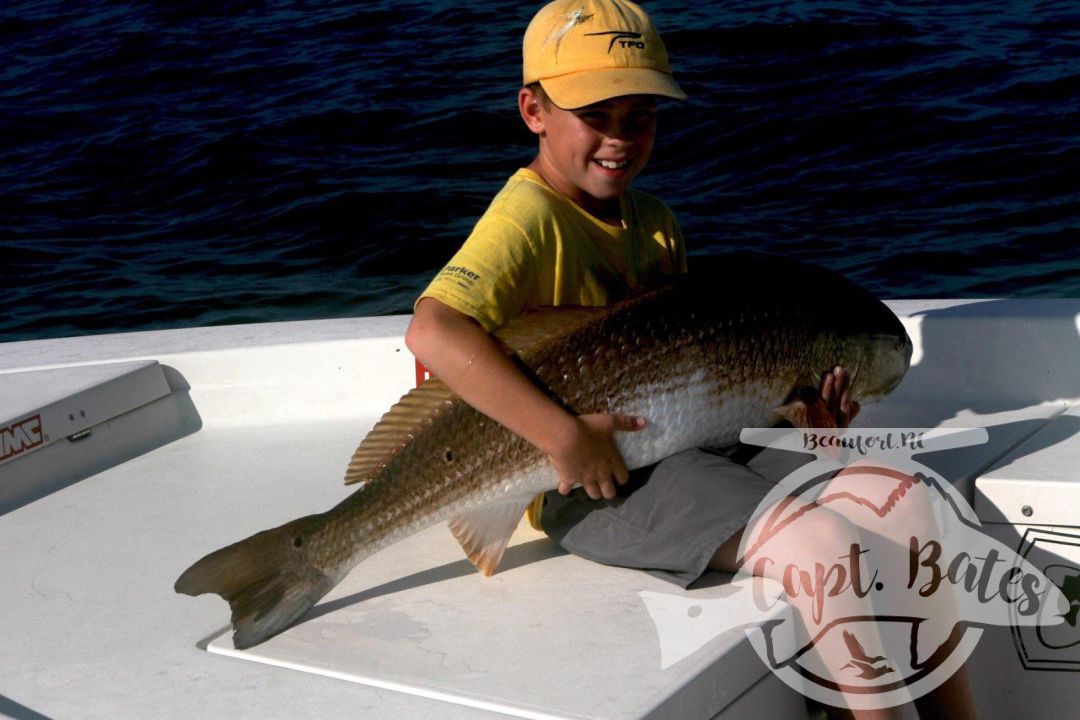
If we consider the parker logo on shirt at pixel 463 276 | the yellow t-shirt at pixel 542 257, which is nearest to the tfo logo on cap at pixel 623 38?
the yellow t-shirt at pixel 542 257

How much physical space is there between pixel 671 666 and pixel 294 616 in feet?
2.44

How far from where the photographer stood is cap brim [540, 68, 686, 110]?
2727mm

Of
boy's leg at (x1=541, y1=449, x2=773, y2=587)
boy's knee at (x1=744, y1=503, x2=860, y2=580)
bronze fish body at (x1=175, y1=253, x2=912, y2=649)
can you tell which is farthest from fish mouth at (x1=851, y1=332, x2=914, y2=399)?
boy's knee at (x1=744, y1=503, x2=860, y2=580)

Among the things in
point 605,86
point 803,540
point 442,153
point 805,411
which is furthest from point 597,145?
point 442,153

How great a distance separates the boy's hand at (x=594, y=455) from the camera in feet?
8.46

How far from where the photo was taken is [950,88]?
31.9ft

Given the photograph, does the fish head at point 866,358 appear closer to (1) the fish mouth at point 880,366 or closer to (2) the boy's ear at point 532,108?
(1) the fish mouth at point 880,366

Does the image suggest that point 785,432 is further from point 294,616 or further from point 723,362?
point 294,616

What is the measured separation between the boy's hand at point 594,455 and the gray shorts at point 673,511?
0.08 meters

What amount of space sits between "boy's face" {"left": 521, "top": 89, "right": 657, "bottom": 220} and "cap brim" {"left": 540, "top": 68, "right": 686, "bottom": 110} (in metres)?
0.04

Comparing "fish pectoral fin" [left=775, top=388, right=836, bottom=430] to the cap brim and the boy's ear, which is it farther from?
the boy's ear

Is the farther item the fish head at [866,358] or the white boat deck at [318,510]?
the fish head at [866,358]

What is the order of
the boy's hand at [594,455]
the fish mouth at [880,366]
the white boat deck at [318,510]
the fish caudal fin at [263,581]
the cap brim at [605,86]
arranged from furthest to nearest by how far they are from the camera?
1. the fish mouth at [880,366]
2. the cap brim at [605,86]
3. the boy's hand at [594,455]
4. the fish caudal fin at [263,581]
5. the white boat deck at [318,510]

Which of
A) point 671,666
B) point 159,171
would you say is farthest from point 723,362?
point 159,171
